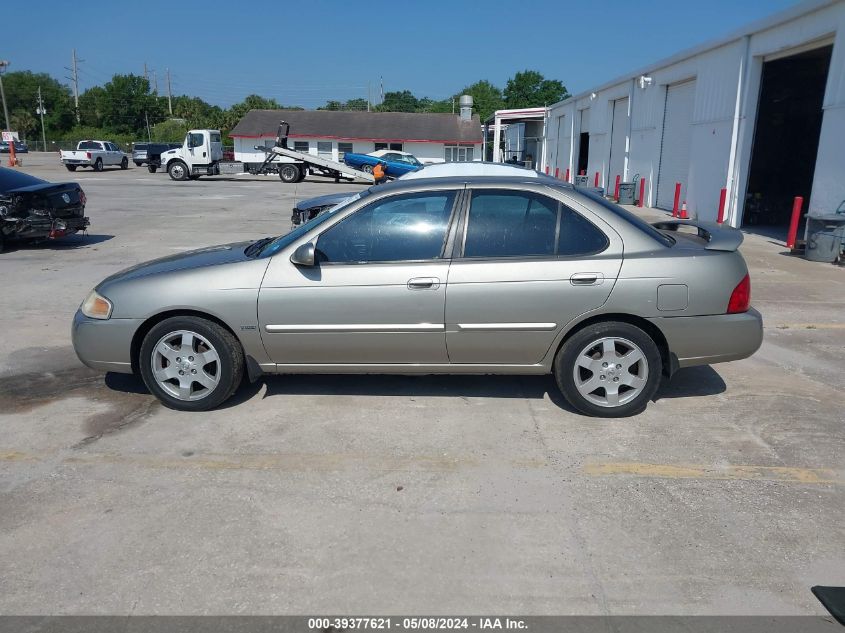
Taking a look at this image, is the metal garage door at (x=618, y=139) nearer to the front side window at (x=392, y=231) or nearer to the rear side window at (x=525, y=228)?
the rear side window at (x=525, y=228)

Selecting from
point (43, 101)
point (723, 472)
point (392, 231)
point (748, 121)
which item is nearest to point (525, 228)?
point (392, 231)

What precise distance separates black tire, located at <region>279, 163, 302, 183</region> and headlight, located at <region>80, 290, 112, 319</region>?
105ft

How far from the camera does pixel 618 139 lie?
2630 centimetres

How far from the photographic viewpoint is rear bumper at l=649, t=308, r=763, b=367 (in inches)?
182

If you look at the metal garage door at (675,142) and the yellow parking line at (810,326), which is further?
the metal garage door at (675,142)

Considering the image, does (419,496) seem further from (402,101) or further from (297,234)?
(402,101)

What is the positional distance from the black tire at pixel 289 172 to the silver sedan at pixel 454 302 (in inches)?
1270

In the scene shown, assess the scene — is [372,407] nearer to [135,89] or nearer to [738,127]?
[738,127]

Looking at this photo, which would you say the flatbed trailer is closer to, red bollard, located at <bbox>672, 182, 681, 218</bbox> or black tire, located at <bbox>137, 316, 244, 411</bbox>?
red bollard, located at <bbox>672, 182, 681, 218</bbox>

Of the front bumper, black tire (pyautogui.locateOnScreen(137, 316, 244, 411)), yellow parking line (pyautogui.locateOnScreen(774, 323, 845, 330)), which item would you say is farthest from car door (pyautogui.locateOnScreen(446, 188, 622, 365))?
yellow parking line (pyautogui.locateOnScreen(774, 323, 845, 330))

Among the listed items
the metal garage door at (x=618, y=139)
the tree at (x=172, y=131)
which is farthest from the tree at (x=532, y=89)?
the metal garage door at (x=618, y=139)

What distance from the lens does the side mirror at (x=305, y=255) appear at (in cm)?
454

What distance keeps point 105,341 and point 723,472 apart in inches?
165
